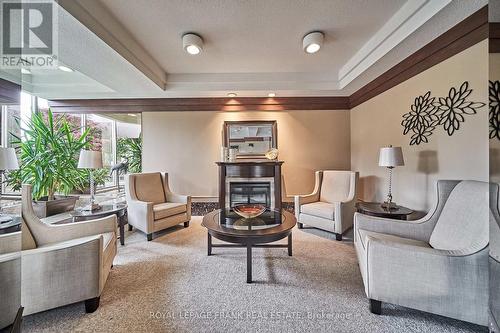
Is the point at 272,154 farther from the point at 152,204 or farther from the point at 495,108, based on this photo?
the point at 495,108

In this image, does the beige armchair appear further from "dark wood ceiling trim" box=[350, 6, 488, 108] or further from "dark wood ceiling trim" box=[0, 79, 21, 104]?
"dark wood ceiling trim" box=[350, 6, 488, 108]

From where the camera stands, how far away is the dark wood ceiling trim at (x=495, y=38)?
1.17 meters

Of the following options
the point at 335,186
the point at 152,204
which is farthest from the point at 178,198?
the point at 335,186

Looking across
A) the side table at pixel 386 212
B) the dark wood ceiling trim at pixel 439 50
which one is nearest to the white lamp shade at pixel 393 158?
the side table at pixel 386 212

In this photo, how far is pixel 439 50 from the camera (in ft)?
7.27

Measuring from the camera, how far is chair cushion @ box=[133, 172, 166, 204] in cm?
331

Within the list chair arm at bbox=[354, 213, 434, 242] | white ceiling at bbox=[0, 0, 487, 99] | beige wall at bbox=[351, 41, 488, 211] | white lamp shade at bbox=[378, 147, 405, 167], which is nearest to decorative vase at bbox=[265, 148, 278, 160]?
white ceiling at bbox=[0, 0, 487, 99]

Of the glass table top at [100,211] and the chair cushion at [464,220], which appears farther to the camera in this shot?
the glass table top at [100,211]

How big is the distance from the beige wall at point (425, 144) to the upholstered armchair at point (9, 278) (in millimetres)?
3647

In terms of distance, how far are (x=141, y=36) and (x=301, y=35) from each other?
1923 millimetres

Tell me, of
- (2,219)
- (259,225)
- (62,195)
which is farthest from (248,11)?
(62,195)

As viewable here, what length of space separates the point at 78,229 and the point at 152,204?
1.06 metres

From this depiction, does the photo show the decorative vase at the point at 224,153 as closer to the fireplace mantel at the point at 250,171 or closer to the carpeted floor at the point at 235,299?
the fireplace mantel at the point at 250,171

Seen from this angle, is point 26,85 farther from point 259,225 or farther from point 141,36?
point 259,225
